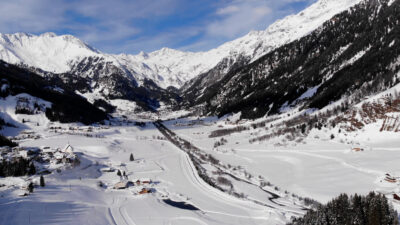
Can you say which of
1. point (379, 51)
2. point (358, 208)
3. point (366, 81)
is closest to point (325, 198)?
point (358, 208)

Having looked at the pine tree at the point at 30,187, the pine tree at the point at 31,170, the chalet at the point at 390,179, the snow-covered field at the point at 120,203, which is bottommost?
the snow-covered field at the point at 120,203

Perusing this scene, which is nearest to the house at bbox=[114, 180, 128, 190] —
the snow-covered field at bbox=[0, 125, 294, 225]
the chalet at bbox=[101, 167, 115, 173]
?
the snow-covered field at bbox=[0, 125, 294, 225]

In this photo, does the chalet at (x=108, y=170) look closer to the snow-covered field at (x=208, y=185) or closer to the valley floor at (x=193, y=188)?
the snow-covered field at (x=208, y=185)

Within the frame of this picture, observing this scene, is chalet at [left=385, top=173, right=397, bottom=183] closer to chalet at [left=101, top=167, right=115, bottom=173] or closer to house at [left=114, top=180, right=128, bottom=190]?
house at [left=114, top=180, right=128, bottom=190]

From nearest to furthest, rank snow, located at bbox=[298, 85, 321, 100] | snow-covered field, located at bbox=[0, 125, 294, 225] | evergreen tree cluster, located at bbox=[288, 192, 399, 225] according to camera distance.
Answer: evergreen tree cluster, located at bbox=[288, 192, 399, 225], snow-covered field, located at bbox=[0, 125, 294, 225], snow, located at bbox=[298, 85, 321, 100]

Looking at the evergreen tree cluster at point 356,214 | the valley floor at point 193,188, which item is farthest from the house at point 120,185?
the evergreen tree cluster at point 356,214

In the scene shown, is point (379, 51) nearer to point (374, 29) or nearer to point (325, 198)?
point (374, 29)
